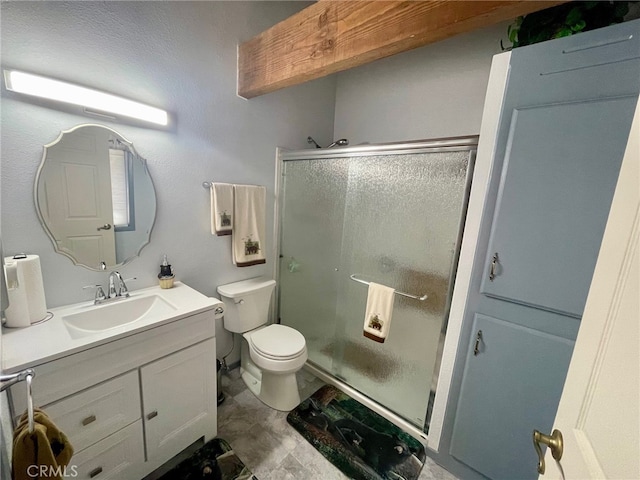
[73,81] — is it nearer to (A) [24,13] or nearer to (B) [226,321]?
(A) [24,13]

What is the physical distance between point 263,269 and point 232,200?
668mm

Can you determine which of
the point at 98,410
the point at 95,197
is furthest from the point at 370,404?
the point at 95,197

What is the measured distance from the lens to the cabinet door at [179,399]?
1156mm

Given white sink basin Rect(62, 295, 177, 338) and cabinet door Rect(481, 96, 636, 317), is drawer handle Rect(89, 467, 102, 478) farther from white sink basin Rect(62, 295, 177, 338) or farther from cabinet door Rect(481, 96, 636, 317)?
cabinet door Rect(481, 96, 636, 317)

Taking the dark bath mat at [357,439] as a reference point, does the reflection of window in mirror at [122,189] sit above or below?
above

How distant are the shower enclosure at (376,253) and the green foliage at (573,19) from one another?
0.48 metres

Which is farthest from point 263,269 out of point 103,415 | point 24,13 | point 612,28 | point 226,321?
point 612,28

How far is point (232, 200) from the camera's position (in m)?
1.72

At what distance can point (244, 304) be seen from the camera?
177 cm

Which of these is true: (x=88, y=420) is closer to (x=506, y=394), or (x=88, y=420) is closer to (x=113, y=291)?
(x=113, y=291)

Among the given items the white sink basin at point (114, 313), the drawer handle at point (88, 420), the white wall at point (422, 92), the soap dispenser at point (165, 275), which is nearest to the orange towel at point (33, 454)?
the drawer handle at point (88, 420)

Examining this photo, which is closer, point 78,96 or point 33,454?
point 33,454

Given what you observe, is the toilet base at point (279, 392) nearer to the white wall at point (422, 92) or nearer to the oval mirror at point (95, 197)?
the oval mirror at point (95, 197)

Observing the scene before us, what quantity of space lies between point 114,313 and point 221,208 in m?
0.80
